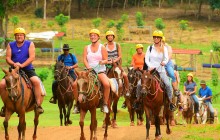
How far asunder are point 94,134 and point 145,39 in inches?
2061

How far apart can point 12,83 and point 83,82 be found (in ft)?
5.75

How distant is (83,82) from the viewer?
53.7ft

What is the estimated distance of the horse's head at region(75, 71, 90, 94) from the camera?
1636cm

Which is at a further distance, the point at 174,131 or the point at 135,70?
the point at 135,70

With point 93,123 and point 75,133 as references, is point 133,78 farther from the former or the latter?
point 93,123

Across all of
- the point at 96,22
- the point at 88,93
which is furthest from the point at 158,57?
the point at 96,22

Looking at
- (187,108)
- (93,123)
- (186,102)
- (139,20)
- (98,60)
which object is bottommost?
(187,108)

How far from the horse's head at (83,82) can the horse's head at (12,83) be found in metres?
1.51

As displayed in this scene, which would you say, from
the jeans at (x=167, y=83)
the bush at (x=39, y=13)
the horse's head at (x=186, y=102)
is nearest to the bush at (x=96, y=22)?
the bush at (x=39, y=13)

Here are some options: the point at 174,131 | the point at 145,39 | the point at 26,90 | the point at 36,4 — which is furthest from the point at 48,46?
the point at 26,90

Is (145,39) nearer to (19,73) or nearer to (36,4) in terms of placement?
(36,4)

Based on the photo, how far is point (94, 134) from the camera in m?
17.4

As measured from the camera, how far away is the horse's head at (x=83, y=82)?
16.4m

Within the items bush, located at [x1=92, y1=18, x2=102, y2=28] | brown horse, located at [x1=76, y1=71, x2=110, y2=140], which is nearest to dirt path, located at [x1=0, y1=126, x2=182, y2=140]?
brown horse, located at [x1=76, y1=71, x2=110, y2=140]
